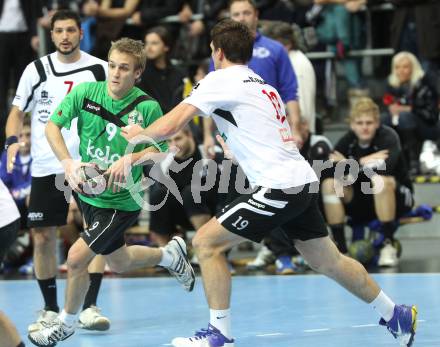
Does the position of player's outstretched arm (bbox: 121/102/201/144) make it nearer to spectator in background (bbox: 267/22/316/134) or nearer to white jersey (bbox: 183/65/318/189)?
white jersey (bbox: 183/65/318/189)

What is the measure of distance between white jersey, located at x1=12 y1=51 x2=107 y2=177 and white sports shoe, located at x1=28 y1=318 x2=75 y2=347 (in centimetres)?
126

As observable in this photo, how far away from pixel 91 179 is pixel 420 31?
6.25 metres

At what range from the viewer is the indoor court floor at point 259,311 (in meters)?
6.51

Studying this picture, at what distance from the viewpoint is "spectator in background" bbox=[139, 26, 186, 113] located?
10.4 meters

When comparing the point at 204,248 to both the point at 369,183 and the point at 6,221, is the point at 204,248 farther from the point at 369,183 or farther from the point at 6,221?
the point at 369,183

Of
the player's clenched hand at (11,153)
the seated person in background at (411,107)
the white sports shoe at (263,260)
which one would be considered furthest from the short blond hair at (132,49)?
the seated person in background at (411,107)

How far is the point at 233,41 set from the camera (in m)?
5.84

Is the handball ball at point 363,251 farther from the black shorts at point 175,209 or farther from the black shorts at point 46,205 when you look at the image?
the black shorts at point 46,205

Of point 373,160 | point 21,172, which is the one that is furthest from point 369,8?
point 21,172

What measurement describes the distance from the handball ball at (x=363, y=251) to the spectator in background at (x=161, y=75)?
228 cm

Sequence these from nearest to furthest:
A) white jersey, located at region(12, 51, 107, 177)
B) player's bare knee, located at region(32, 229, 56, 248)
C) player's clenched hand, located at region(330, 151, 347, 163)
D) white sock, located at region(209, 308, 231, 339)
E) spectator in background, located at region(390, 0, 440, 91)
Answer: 1. white sock, located at region(209, 308, 231, 339)
2. white jersey, located at region(12, 51, 107, 177)
3. player's bare knee, located at region(32, 229, 56, 248)
4. player's clenched hand, located at region(330, 151, 347, 163)
5. spectator in background, located at region(390, 0, 440, 91)

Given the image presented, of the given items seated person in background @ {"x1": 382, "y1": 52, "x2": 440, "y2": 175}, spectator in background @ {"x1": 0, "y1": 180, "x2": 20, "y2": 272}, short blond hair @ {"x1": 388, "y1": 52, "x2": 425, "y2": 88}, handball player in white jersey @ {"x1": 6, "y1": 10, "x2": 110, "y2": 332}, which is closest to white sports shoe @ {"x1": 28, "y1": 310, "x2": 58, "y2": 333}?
handball player in white jersey @ {"x1": 6, "y1": 10, "x2": 110, "y2": 332}

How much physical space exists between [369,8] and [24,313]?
607 cm

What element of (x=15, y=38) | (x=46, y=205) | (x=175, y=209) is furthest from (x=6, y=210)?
(x=15, y=38)
